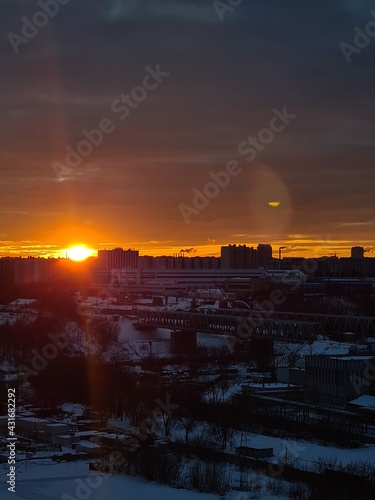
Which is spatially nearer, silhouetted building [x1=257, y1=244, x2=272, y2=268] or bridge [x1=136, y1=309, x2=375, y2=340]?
bridge [x1=136, y1=309, x2=375, y2=340]

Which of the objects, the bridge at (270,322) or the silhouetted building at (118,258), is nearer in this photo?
the bridge at (270,322)

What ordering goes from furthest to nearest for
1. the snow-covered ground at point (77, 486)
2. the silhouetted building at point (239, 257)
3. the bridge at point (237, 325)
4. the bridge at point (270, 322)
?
the silhouetted building at point (239, 257)
the bridge at point (270, 322)
the bridge at point (237, 325)
the snow-covered ground at point (77, 486)

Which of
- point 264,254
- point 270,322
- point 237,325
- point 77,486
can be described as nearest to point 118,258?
point 264,254

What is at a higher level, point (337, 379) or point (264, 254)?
point (264, 254)

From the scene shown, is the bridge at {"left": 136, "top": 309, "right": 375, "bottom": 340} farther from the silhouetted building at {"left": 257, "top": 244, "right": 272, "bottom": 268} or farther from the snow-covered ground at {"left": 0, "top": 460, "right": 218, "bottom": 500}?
the silhouetted building at {"left": 257, "top": 244, "right": 272, "bottom": 268}

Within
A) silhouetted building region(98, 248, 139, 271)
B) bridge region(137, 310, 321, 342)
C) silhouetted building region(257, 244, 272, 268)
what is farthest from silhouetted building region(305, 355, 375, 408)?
silhouetted building region(98, 248, 139, 271)

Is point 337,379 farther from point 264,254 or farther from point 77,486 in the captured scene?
point 264,254

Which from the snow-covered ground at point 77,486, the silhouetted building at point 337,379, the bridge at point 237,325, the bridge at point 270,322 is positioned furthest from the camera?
the bridge at point 270,322

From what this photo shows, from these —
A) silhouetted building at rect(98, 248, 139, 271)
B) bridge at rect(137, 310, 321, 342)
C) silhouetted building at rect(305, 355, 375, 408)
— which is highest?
silhouetted building at rect(98, 248, 139, 271)

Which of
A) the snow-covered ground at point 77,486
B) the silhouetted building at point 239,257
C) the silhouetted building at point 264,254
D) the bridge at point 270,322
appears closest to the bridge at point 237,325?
the bridge at point 270,322

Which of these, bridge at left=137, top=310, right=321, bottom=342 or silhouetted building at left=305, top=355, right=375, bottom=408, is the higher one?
bridge at left=137, top=310, right=321, bottom=342

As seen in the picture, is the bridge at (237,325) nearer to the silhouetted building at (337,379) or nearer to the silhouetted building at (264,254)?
the silhouetted building at (337,379)
